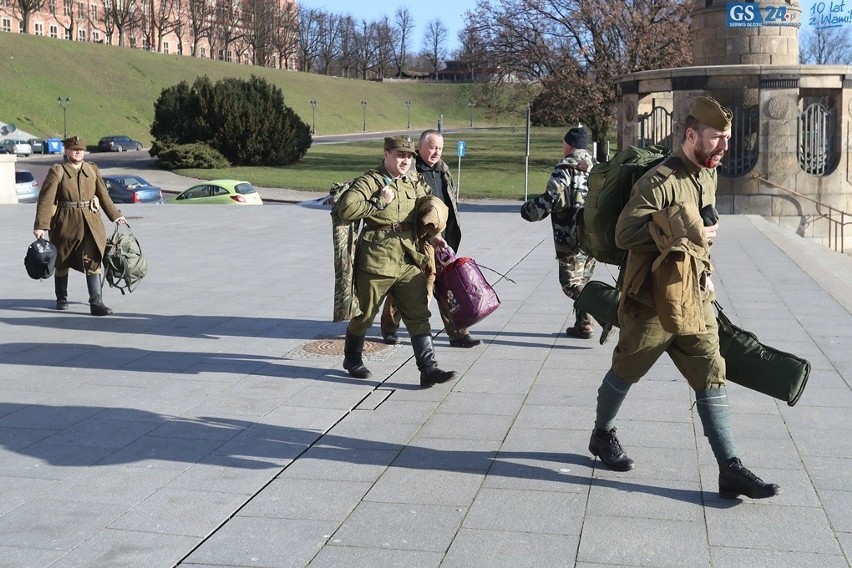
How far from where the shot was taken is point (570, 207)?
27.6 ft

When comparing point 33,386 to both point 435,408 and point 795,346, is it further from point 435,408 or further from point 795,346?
point 795,346

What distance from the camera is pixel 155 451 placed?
5.78 meters

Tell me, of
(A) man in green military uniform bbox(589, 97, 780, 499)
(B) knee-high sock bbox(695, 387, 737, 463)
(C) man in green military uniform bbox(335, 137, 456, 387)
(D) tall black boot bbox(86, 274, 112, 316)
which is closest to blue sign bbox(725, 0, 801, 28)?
(D) tall black boot bbox(86, 274, 112, 316)

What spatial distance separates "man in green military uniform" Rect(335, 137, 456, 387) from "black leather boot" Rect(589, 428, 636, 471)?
190 cm

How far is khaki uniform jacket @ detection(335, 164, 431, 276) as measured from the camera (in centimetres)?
700

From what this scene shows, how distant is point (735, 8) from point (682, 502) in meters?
19.8

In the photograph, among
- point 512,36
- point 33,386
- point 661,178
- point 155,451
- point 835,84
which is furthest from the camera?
point 512,36

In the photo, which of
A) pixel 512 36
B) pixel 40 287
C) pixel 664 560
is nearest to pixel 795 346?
pixel 664 560

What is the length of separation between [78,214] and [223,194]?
2074cm

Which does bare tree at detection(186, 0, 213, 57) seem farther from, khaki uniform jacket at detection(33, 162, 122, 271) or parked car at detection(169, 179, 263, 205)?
khaki uniform jacket at detection(33, 162, 122, 271)

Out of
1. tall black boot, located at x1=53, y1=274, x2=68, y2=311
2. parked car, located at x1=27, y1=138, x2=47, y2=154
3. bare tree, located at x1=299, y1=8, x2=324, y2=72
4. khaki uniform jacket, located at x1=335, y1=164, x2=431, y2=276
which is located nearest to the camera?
khaki uniform jacket, located at x1=335, y1=164, x2=431, y2=276

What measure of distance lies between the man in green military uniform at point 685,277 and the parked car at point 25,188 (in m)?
32.3

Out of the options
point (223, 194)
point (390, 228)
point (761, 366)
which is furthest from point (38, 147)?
point (761, 366)

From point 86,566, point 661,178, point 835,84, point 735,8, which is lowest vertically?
point 86,566
